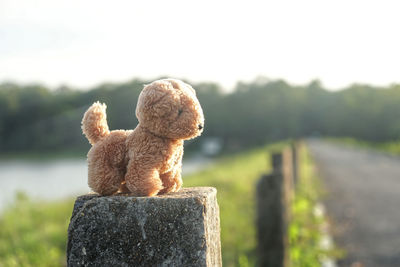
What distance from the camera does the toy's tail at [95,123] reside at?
4.56ft

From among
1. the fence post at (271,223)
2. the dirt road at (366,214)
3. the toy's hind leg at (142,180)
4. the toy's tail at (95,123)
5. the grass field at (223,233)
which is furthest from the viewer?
the dirt road at (366,214)

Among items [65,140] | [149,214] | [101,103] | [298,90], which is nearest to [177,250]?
[149,214]

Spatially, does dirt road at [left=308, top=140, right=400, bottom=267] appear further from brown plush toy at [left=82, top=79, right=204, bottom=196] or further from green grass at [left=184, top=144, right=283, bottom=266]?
brown plush toy at [left=82, top=79, right=204, bottom=196]

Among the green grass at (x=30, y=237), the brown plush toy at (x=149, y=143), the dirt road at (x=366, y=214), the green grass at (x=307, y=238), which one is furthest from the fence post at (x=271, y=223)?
the green grass at (x=30, y=237)

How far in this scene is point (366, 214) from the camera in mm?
8031

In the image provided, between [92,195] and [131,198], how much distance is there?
0.23 meters

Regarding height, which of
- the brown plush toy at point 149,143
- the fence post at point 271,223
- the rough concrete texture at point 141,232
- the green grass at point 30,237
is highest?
the brown plush toy at point 149,143

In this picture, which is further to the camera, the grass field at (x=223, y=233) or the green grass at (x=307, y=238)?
the grass field at (x=223, y=233)

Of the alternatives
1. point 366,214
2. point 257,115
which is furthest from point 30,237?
point 257,115

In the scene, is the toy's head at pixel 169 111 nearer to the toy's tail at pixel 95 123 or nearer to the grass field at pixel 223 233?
the toy's tail at pixel 95 123

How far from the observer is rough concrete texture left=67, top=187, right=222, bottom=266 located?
115 cm

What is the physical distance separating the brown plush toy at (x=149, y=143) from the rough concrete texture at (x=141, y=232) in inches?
4.3

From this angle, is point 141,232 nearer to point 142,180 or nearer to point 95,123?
point 142,180

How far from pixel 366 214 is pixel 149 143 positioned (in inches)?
312
